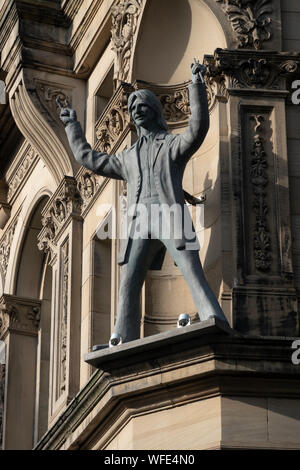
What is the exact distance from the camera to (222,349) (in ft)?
51.3

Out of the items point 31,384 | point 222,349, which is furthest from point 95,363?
point 31,384

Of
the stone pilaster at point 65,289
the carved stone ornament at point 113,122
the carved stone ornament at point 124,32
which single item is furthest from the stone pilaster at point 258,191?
the stone pilaster at point 65,289

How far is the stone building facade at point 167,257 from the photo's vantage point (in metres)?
15.7

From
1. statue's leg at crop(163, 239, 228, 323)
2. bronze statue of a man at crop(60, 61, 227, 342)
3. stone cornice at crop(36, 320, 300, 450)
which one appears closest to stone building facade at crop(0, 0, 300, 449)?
stone cornice at crop(36, 320, 300, 450)

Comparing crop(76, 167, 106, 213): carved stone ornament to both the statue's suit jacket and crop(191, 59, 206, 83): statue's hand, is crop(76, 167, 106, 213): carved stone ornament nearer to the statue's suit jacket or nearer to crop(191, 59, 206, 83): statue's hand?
the statue's suit jacket

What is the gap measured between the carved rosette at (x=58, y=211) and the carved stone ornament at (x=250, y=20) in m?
3.71

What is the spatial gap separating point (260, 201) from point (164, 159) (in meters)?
1.17

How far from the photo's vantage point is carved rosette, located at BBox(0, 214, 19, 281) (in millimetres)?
24281

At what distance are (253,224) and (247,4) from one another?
2.84 meters

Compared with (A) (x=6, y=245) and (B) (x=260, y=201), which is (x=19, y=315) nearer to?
(A) (x=6, y=245)

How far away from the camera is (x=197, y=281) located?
52.7ft
